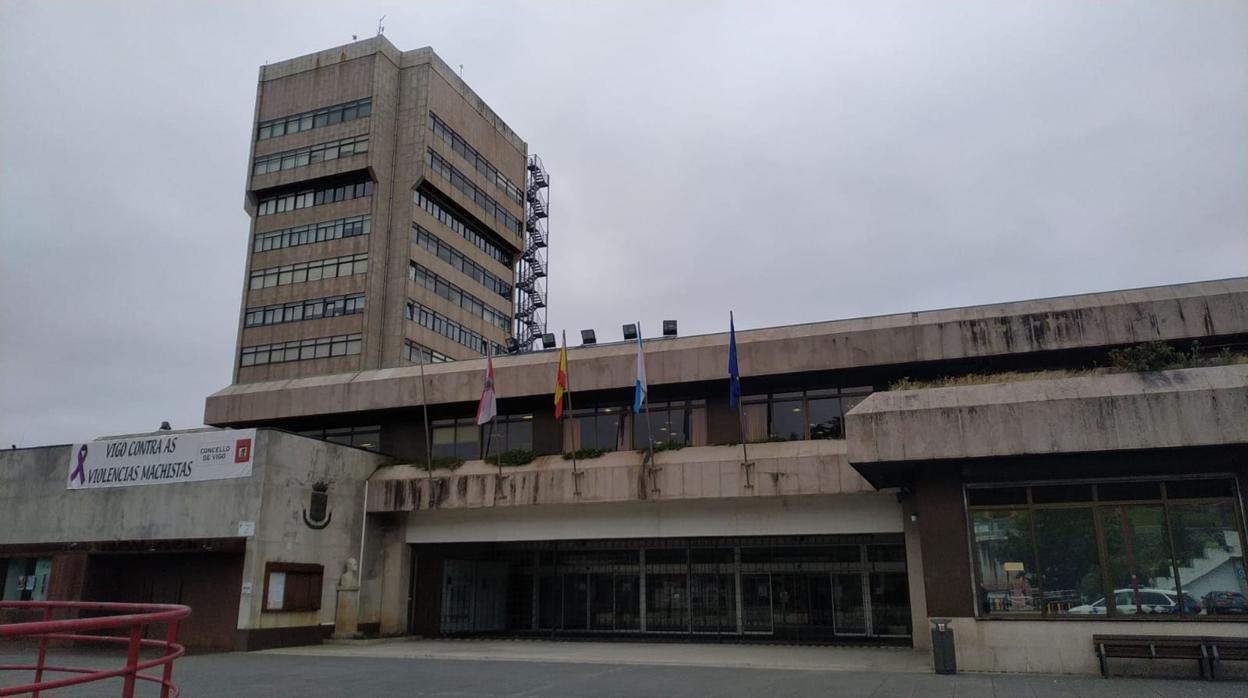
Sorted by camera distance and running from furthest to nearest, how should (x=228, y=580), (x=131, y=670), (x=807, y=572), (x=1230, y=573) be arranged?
(x=807, y=572), (x=228, y=580), (x=1230, y=573), (x=131, y=670)

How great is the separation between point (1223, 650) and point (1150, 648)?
115 centimetres

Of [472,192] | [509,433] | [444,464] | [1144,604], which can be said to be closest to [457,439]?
[444,464]

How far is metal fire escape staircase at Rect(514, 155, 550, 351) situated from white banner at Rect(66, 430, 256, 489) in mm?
48303

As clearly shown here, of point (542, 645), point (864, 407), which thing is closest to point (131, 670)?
point (864, 407)

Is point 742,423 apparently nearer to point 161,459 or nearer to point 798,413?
point 798,413

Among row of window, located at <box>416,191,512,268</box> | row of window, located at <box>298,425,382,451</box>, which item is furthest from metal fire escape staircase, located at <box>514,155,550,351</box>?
row of window, located at <box>298,425,382,451</box>

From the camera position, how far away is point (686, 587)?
32312 mm

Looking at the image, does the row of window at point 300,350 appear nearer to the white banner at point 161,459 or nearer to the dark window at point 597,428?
the white banner at point 161,459

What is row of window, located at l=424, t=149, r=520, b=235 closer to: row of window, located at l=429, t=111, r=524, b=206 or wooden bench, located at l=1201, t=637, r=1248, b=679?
row of window, located at l=429, t=111, r=524, b=206

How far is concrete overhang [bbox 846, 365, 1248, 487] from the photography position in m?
16.5

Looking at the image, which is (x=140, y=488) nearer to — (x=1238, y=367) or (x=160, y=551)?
(x=160, y=551)

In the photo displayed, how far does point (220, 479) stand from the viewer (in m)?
26.2

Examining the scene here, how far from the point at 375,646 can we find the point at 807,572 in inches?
584

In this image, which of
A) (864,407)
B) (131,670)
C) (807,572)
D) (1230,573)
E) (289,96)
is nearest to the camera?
(131,670)
